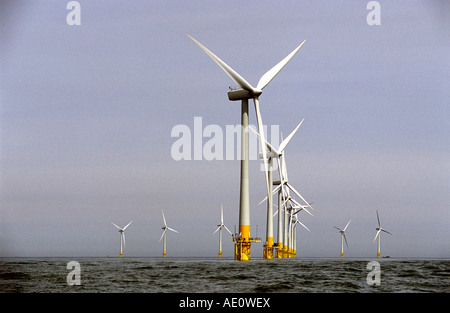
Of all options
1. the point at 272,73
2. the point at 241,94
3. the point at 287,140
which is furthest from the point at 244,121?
the point at 287,140

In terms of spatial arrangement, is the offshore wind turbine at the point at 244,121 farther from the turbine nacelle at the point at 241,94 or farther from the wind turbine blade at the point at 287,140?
the wind turbine blade at the point at 287,140

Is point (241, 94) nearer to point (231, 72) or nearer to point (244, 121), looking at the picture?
point (244, 121)

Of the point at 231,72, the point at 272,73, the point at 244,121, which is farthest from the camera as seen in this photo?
the point at 244,121

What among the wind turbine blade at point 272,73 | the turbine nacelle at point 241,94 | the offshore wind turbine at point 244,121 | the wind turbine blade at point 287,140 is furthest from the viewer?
the wind turbine blade at point 287,140

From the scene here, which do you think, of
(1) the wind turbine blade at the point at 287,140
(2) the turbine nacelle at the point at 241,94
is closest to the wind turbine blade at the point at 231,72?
(2) the turbine nacelle at the point at 241,94

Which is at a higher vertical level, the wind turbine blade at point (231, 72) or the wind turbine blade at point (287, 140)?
the wind turbine blade at point (231, 72)

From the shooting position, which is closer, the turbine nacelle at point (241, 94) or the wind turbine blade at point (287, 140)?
the turbine nacelle at point (241, 94)

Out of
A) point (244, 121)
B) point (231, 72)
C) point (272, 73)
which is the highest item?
point (272, 73)

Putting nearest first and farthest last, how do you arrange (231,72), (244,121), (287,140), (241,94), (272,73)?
1. (231,72)
2. (272,73)
3. (241,94)
4. (244,121)
5. (287,140)

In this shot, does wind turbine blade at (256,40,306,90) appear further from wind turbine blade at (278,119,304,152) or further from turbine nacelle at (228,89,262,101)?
wind turbine blade at (278,119,304,152)

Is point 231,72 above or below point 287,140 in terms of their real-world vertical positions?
above

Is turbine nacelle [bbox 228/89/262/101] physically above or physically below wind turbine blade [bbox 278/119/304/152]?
above

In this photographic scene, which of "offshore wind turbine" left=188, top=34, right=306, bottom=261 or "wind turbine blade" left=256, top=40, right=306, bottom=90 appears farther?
"wind turbine blade" left=256, top=40, right=306, bottom=90

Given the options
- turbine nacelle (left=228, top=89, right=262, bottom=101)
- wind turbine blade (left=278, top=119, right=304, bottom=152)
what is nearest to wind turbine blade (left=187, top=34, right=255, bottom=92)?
turbine nacelle (left=228, top=89, right=262, bottom=101)
